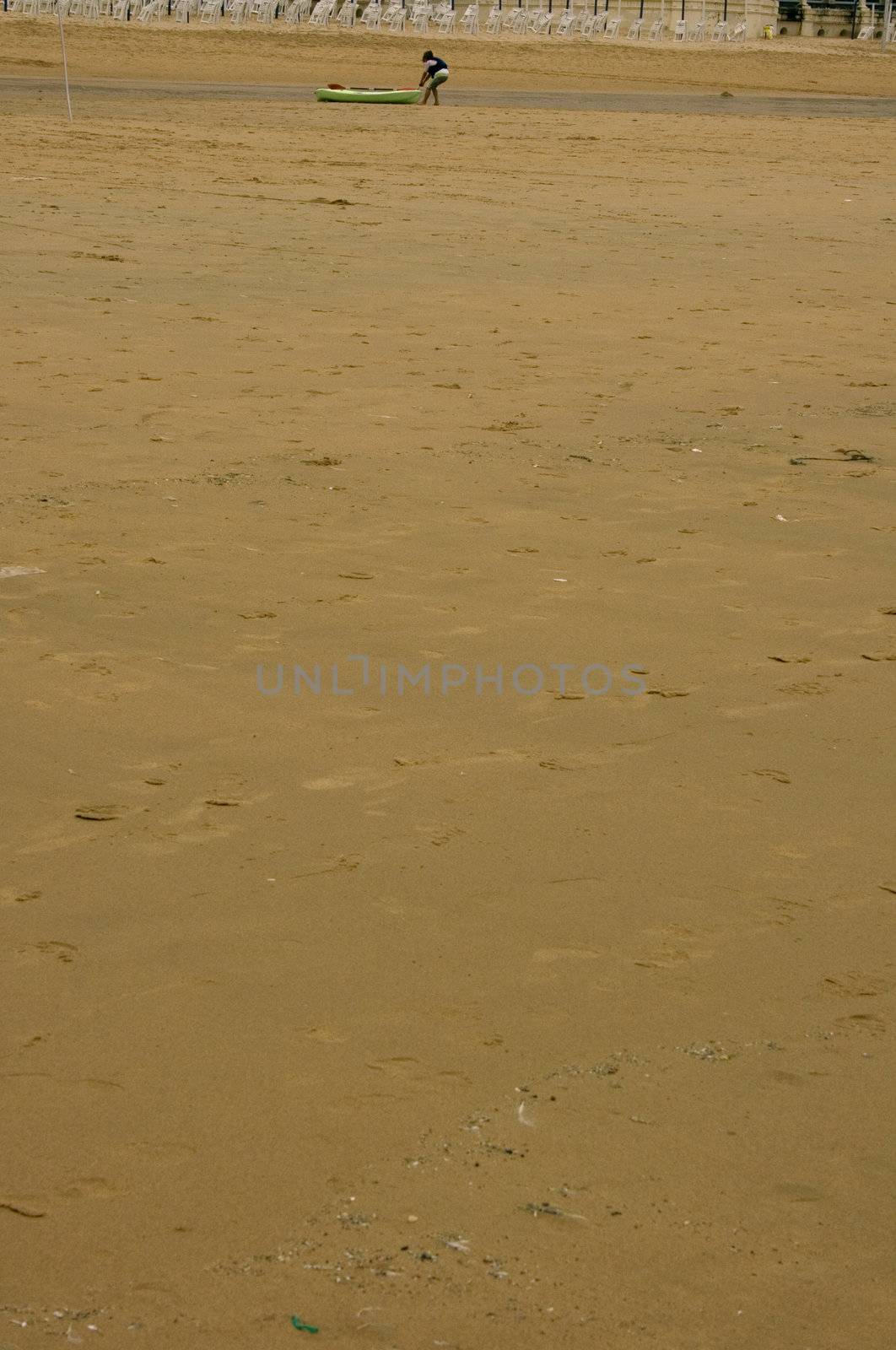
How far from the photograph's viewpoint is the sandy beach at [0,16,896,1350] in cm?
293

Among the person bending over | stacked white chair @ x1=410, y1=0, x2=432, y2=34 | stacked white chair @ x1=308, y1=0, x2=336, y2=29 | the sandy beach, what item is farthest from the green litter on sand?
stacked white chair @ x1=410, y1=0, x2=432, y2=34

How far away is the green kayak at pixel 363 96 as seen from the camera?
29.5 metres

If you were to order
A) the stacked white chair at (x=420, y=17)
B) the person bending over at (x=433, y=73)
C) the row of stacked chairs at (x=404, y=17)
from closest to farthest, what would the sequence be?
the person bending over at (x=433, y=73)
the row of stacked chairs at (x=404, y=17)
the stacked white chair at (x=420, y=17)

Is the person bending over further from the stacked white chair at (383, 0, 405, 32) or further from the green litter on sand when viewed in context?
the green litter on sand

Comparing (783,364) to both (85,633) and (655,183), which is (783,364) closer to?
(85,633)

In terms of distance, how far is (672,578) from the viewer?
21.3ft

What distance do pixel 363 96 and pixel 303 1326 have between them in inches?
1155

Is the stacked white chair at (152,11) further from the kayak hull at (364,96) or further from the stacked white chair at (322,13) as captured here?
the kayak hull at (364,96)

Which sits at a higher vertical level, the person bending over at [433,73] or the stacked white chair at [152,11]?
the stacked white chair at [152,11]

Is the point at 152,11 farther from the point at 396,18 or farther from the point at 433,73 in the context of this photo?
the point at 433,73

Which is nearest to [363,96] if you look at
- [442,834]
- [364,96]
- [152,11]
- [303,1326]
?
[364,96]

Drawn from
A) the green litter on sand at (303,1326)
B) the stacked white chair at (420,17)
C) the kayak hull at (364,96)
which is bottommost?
the green litter on sand at (303,1326)

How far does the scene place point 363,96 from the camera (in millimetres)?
29703

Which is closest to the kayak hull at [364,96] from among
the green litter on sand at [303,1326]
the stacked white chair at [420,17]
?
the green litter on sand at [303,1326]
